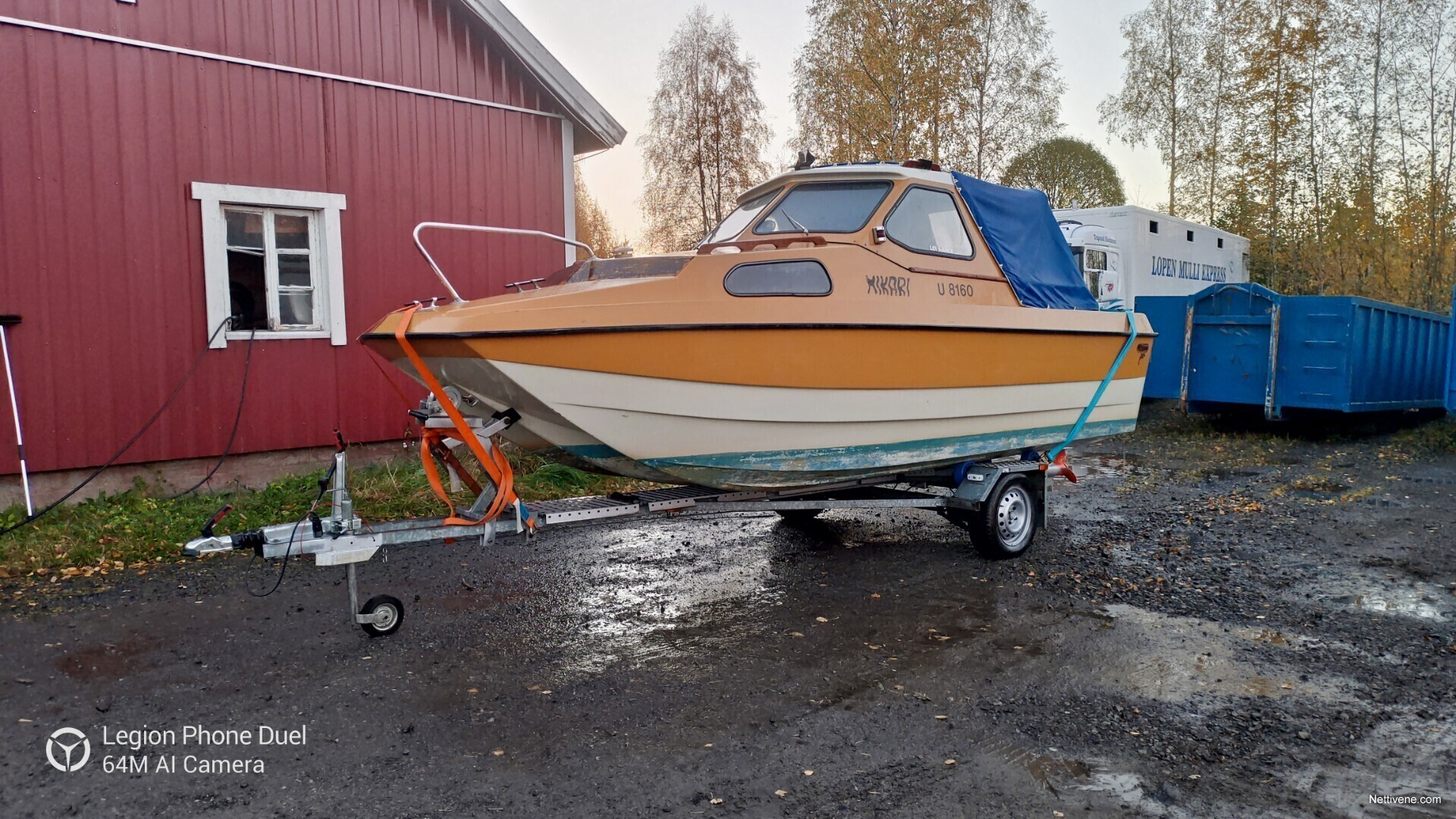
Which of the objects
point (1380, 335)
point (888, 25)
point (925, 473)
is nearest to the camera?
point (925, 473)

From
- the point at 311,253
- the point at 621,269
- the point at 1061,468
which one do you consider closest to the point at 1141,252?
the point at 1061,468

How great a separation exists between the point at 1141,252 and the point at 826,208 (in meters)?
12.2

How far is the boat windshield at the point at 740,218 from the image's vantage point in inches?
216

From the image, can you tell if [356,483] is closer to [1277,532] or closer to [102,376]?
[102,376]

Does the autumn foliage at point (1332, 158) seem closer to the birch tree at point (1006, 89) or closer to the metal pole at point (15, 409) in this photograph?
the birch tree at point (1006, 89)

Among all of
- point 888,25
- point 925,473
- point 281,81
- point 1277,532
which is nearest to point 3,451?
point 281,81

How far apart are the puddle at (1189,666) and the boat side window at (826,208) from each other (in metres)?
2.51

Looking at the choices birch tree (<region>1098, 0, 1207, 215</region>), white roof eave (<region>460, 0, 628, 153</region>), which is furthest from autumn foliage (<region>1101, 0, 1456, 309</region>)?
white roof eave (<region>460, 0, 628, 153</region>)

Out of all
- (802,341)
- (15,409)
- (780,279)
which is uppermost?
(780,279)

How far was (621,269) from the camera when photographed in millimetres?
4773

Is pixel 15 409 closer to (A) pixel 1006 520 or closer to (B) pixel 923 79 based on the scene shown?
(A) pixel 1006 520

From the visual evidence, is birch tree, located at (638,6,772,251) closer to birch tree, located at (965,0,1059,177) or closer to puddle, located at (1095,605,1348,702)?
birch tree, located at (965,0,1059,177)

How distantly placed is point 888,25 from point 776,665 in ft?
53.2

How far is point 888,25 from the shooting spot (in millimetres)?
17641
